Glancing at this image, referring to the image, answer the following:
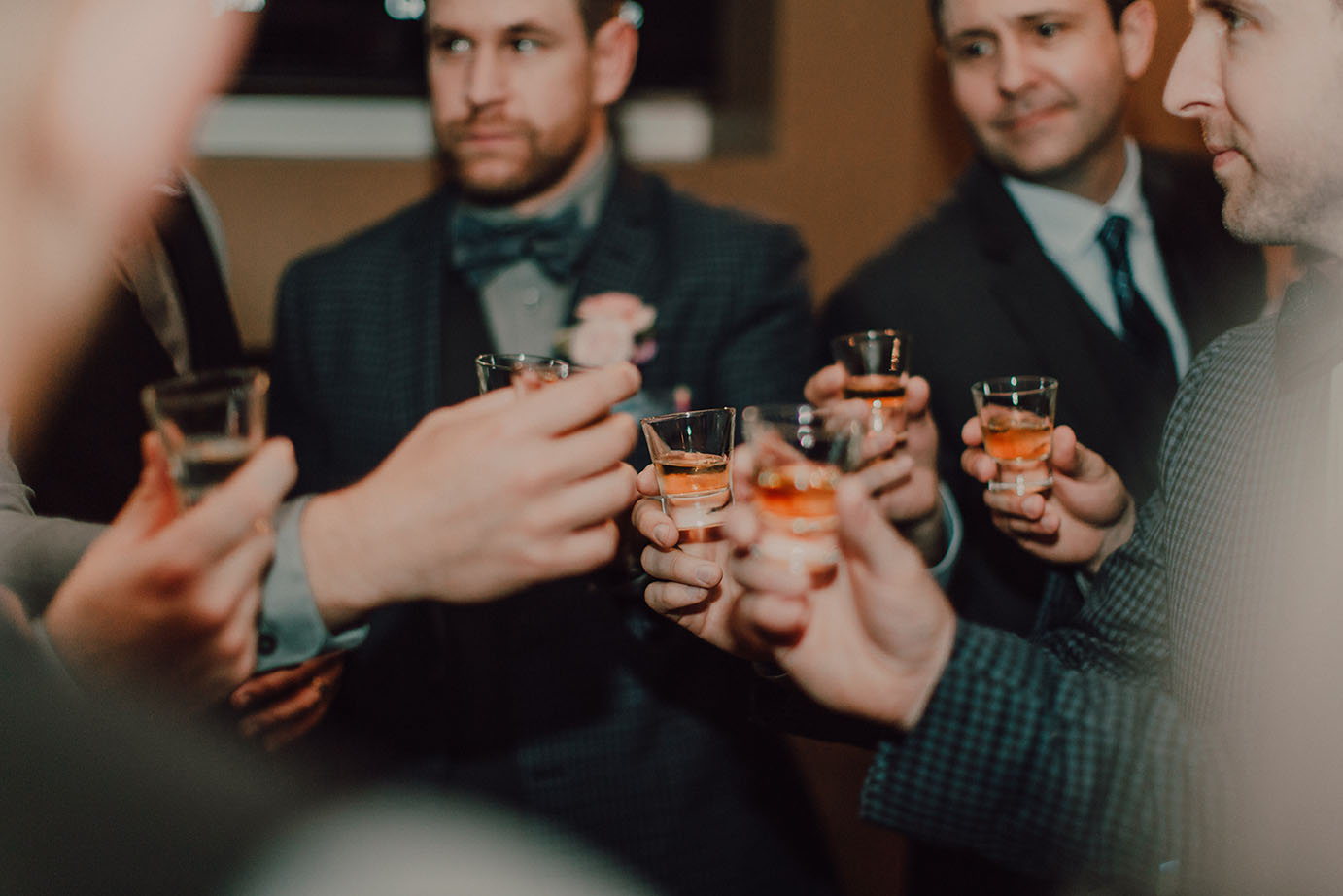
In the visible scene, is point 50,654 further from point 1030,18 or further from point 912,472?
point 1030,18

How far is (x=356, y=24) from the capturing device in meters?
3.29

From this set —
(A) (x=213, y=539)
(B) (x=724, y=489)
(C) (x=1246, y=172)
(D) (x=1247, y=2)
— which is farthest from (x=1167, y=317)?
(A) (x=213, y=539)

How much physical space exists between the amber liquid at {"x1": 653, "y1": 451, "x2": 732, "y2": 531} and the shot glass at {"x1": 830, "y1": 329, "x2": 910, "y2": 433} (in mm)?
528

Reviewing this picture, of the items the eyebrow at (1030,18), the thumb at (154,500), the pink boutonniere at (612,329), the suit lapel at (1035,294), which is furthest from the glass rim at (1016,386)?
the thumb at (154,500)

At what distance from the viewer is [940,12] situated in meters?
2.31

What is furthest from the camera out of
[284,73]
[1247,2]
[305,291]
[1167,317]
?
[284,73]

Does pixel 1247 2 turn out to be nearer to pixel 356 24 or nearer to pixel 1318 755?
pixel 1318 755

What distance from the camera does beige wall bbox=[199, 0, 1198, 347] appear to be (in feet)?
10.3

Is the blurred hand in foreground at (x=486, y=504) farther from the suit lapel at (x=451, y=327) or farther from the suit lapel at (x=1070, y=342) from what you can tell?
the suit lapel at (x=1070, y=342)

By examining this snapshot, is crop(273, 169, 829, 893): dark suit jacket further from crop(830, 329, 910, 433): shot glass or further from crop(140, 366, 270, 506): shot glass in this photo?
crop(140, 366, 270, 506): shot glass

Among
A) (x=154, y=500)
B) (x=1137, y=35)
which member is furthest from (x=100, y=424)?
(x=1137, y=35)

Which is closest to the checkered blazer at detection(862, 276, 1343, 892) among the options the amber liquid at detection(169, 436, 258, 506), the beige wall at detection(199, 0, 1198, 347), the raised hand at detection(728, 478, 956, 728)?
the raised hand at detection(728, 478, 956, 728)

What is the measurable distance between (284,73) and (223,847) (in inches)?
111

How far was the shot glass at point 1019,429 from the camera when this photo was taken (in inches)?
63.8
